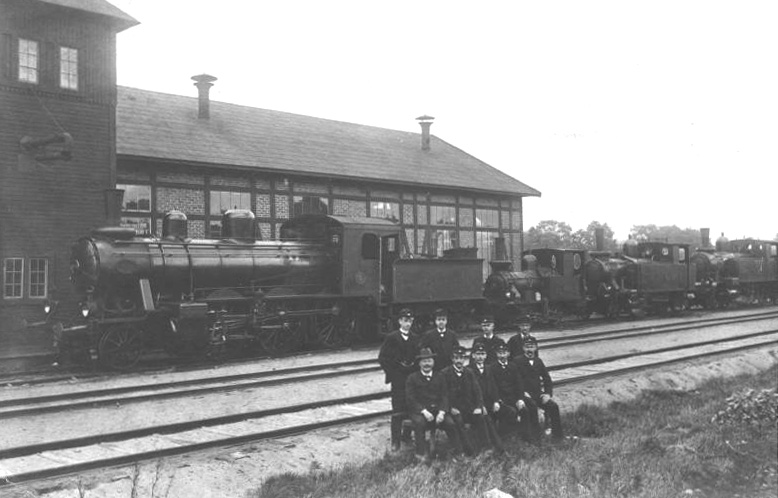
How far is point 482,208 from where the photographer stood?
30578mm

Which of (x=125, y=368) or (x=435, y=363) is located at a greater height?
(x=435, y=363)

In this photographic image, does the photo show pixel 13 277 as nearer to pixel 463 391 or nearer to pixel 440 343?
pixel 440 343

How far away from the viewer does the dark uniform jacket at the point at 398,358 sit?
8.17 m

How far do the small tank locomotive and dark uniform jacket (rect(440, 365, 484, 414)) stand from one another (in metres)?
24.3

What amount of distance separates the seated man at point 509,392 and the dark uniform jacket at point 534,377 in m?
0.09

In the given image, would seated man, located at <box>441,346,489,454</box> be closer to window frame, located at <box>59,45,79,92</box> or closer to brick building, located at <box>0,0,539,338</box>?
brick building, located at <box>0,0,539,338</box>

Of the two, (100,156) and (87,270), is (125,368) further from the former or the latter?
(100,156)

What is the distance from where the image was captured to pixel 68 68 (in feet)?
56.0

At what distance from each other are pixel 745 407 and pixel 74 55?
15.8m

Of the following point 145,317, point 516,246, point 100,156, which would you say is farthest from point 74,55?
point 516,246

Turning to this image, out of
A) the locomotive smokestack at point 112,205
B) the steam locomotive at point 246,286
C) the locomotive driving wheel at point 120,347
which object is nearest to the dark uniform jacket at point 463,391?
the steam locomotive at point 246,286

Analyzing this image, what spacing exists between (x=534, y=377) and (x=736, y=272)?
87.1 ft

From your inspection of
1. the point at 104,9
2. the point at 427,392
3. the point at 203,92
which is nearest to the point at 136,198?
the point at 104,9

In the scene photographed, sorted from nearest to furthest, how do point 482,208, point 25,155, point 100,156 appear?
point 25,155
point 100,156
point 482,208
